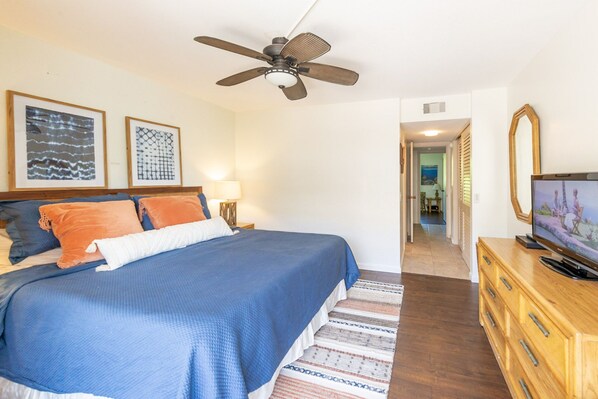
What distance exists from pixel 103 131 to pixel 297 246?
207 cm

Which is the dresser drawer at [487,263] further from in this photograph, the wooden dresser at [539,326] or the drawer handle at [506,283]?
the drawer handle at [506,283]

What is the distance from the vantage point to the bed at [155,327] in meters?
1.12

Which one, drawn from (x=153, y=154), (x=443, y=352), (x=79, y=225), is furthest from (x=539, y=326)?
(x=153, y=154)

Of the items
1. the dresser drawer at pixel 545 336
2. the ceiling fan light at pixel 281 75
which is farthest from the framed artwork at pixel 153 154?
the dresser drawer at pixel 545 336

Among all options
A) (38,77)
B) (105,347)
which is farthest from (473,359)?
(38,77)

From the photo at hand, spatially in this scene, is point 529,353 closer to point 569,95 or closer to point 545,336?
point 545,336

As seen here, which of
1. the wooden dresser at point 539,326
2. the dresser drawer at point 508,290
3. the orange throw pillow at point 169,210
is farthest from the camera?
the orange throw pillow at point 169,210

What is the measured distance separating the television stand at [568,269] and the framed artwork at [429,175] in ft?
30.8

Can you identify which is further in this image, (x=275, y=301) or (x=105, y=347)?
(x=275, y=301)

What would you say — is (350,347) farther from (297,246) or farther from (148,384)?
(148,384)

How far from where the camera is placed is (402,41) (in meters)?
2.27

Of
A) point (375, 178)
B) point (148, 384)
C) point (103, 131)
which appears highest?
point (103, 131)

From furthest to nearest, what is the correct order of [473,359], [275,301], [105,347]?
[473,359] < [275,301] < [105,347]

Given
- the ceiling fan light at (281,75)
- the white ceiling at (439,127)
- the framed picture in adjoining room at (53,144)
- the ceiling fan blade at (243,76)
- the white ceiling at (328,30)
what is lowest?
the framed picture in adjoining room at (53,144)
